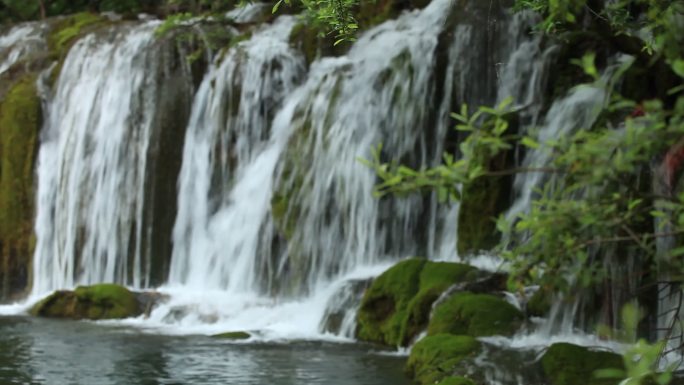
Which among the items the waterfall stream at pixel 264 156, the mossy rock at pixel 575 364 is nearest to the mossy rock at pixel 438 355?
the mossy rock at pixel 575 364

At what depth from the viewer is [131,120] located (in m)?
20.4

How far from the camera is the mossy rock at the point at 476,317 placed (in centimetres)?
1198

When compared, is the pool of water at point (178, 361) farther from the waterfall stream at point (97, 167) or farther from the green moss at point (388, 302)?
the waterfall stream at point (97, 167)

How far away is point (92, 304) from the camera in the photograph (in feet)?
55.8

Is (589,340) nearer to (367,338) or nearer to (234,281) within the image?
(367,338)

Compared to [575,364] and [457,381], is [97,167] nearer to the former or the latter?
[457,381]

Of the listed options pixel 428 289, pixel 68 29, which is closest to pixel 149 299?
pixel 428 289

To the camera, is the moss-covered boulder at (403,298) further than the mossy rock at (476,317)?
Yes

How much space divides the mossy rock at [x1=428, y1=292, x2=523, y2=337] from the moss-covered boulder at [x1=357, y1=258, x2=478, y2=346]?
28.5 inches

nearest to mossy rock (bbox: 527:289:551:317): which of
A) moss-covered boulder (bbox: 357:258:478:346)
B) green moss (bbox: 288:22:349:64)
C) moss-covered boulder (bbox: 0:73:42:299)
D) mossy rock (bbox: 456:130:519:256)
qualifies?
moss-covered boulder (bbox: 357:258:478:346)

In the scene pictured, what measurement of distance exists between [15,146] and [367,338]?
1025 cm

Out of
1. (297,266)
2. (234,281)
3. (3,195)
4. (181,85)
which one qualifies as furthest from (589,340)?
(3,195)

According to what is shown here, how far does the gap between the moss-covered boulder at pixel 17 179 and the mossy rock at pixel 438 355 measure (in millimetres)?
11339

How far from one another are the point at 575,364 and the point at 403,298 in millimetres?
3947
